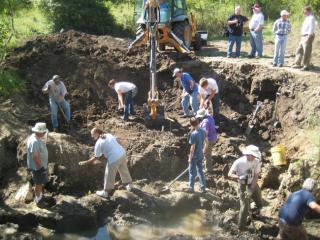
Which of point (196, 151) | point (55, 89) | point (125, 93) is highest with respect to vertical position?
point (55, 89)

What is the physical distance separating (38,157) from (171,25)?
856 cm

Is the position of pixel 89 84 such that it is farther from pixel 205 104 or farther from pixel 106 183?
pixel 106 183

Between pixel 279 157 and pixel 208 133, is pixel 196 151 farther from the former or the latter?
pixel 279 157

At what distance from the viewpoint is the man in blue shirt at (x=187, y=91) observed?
14.2 m

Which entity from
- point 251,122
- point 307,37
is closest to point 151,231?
point 251,122

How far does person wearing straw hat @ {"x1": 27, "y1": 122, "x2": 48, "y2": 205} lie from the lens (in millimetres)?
10625

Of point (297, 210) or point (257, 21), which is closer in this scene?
point (297, 210)

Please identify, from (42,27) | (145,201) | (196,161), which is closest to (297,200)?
(196,161)

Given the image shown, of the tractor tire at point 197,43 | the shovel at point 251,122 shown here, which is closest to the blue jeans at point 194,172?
the shovel at point 251,122

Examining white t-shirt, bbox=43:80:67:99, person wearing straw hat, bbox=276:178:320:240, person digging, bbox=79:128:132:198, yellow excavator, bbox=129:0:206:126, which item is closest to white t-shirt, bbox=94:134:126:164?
person digging, bbox=79:128:132:198

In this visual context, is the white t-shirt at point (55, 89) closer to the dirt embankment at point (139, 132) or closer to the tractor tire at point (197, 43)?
the dirt embankment at point (139, 132)

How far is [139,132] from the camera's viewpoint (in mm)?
14031

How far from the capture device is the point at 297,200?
28.7 ft

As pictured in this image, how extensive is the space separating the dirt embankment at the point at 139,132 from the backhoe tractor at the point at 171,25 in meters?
0.63
